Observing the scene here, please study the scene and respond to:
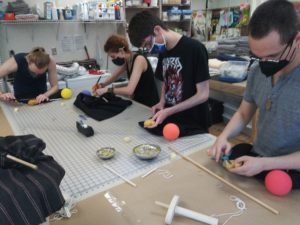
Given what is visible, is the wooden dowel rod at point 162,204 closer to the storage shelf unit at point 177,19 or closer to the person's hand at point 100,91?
the person's hand at point 100,91

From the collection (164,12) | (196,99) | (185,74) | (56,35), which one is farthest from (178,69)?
(164,12)

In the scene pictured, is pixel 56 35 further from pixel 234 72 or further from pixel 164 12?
pixel 234 72

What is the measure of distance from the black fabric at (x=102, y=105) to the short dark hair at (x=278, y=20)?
1122mm

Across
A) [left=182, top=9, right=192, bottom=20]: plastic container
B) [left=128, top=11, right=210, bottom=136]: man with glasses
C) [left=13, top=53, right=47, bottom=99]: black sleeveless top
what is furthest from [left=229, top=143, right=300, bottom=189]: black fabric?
[left=182, top=9, right=192, bottom=20]: plastic container

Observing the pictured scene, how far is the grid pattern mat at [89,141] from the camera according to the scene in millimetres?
1050

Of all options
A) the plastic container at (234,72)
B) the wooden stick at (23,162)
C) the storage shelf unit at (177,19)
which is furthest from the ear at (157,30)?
the storage shelf unit at (177,19)

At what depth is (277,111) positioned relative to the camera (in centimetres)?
104

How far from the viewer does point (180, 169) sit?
1.09m

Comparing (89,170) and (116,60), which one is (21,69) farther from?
(89,170)

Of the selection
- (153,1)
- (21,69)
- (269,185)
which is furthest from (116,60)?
(153,1)

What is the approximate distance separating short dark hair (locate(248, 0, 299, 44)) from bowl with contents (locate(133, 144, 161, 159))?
0.64m

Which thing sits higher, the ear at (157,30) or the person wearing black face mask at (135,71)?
the ear at (157,30)

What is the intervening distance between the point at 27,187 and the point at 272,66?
91 cm

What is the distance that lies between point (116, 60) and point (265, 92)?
4.86 ft
